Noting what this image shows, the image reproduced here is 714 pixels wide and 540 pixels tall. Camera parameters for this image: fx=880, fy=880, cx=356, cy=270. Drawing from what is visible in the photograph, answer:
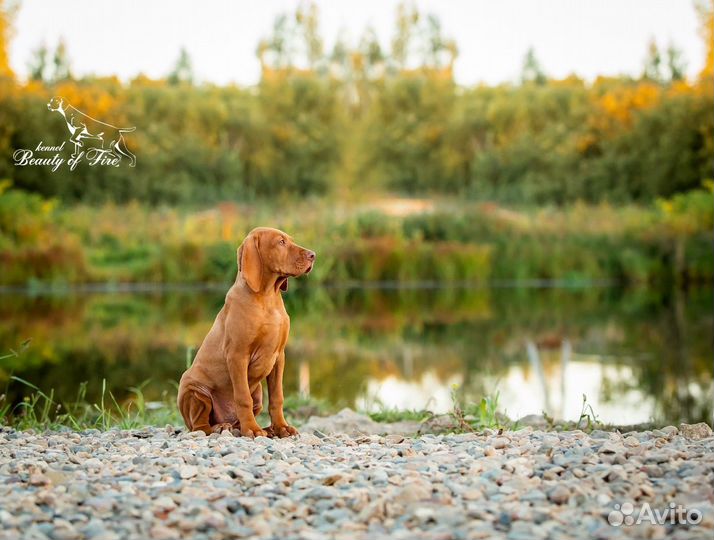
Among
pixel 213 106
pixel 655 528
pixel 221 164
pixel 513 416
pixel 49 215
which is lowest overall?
pixel 513 416

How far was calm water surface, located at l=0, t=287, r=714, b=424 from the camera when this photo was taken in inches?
312

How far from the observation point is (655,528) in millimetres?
2934

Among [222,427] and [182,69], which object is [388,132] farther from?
[222,427]

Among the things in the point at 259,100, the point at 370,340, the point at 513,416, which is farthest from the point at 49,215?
the point at 513,416

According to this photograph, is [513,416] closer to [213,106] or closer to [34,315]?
[34,315]

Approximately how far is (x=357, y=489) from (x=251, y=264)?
4.99ft

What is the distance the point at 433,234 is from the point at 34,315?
10.0 m

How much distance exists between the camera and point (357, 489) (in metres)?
3.33

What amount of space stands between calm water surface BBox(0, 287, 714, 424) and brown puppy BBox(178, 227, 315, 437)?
5.95ft

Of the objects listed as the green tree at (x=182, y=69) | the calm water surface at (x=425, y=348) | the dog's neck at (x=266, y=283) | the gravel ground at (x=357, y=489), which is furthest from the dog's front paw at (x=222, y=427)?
the green tree at (x=182, y=69)

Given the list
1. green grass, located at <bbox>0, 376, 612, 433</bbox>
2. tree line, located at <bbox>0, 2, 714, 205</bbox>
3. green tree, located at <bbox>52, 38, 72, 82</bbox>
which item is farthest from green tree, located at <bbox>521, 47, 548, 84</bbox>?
green grass, located at <bbox>0, 376, 612, 433</bbox>

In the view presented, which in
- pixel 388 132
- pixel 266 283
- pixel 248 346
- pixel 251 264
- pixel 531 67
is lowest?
pixel 248 346

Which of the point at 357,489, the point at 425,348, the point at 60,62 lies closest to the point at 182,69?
the point at 60,62

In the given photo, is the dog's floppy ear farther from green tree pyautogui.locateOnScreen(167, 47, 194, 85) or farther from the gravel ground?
green tree pyautogui.locateOnScreen(167, 47, 194, 85)
